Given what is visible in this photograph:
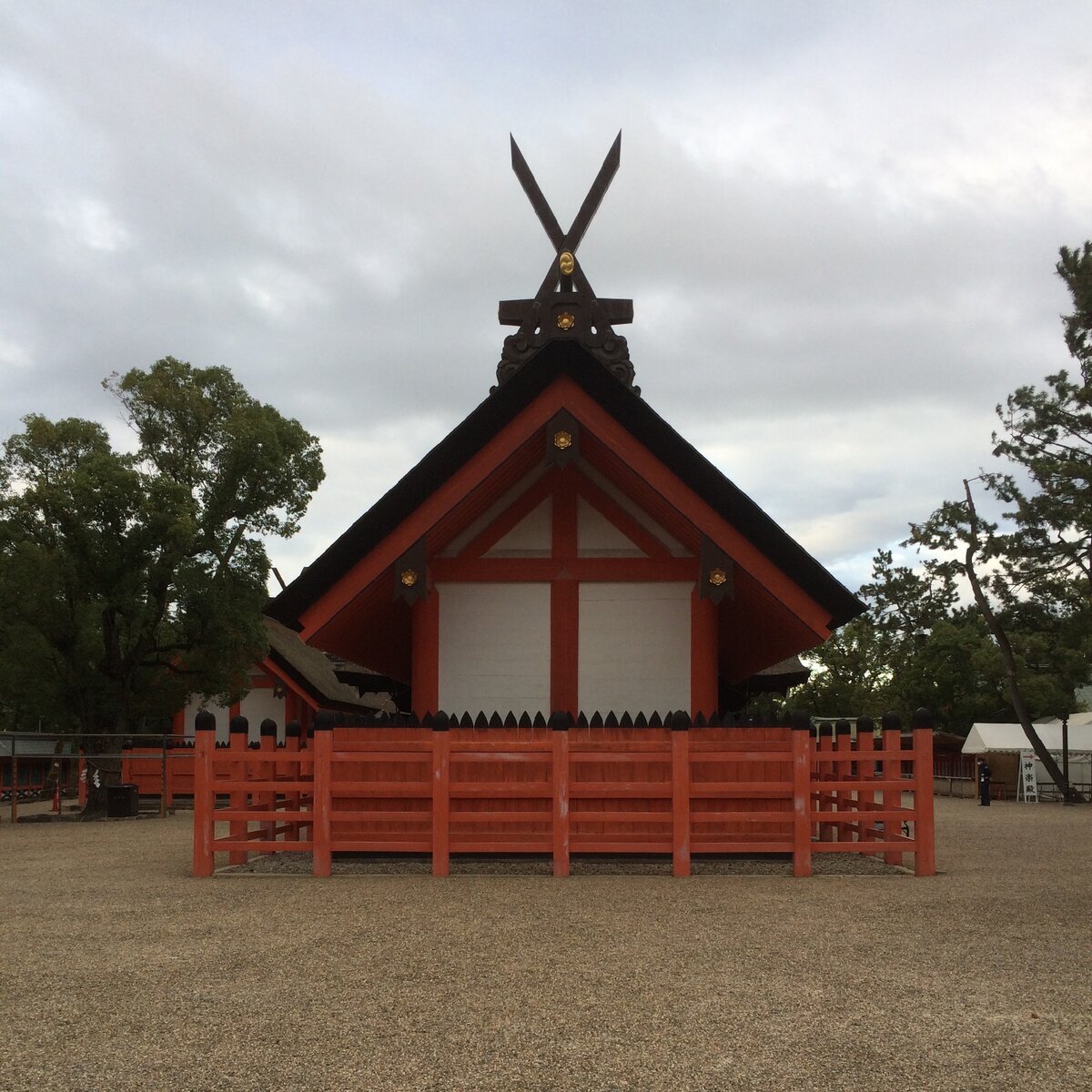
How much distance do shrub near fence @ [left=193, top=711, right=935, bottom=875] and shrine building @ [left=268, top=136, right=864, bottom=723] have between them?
1.00 meters

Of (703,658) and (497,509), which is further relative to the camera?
(497,509)

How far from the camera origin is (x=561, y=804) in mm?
10078

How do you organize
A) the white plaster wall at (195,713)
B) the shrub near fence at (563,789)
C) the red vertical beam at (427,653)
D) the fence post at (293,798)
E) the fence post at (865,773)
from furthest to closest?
the white plaster wall at (195,713), the fence post at (293,798), the red vertical beam at (427,653), the fence post at (865,773), the shrub near fence at (563,789)

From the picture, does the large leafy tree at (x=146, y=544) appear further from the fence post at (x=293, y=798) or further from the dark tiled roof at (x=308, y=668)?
the fence post at (x=293, y=798)

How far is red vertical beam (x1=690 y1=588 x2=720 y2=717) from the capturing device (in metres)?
11.9

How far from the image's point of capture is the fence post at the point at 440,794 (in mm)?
10141

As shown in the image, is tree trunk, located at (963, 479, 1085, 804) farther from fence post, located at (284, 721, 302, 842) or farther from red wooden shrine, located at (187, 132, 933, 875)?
fence post, located at (284, 721, 302, 842)

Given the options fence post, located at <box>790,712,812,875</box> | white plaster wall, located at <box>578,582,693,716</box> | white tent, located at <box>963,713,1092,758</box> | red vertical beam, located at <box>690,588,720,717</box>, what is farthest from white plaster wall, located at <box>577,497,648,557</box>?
white tent, located at <box>963,713,1092,758</box>

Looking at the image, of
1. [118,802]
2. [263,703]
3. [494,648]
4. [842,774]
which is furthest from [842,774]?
[263,703]

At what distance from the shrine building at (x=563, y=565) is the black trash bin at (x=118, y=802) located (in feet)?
40.8

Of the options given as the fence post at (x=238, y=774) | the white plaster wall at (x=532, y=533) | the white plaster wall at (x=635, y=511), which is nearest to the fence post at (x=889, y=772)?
the white plaster wall at (x=635, y=511)

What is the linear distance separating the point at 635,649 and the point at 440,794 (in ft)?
10.1

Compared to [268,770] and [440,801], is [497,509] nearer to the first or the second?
[440,801]

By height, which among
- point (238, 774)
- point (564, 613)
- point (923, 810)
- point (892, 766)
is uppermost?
point (564, 613)
